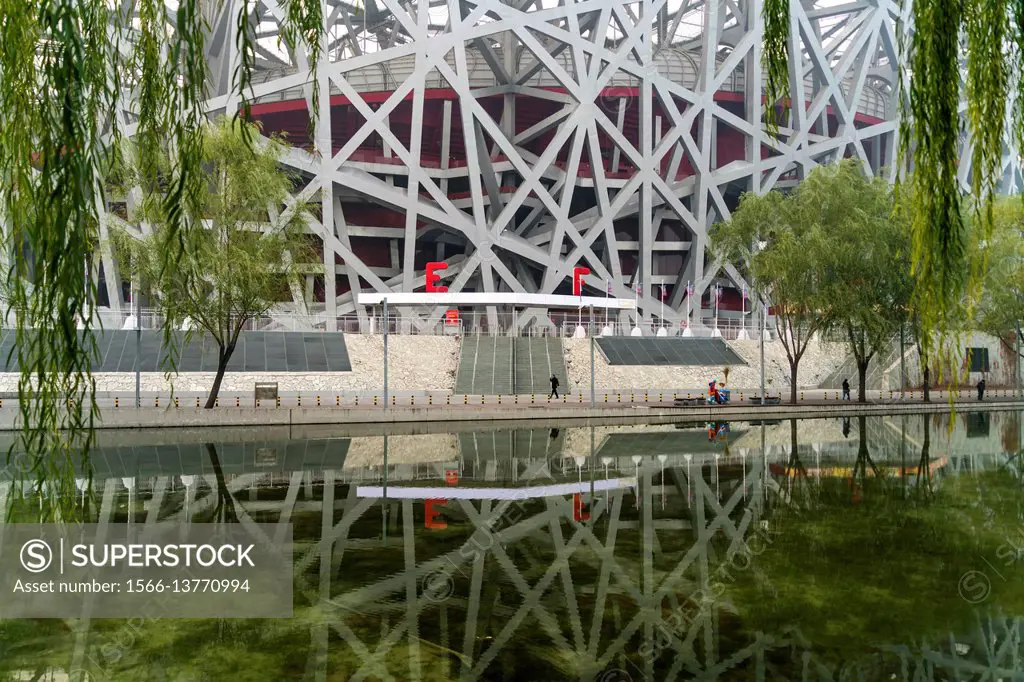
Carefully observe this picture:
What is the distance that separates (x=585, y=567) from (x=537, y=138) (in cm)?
4973

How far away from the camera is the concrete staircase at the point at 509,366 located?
3572 cm

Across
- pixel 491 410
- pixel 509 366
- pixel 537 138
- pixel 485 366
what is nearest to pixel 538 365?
pixel 509 366

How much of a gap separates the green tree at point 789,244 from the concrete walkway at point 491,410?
3153mm

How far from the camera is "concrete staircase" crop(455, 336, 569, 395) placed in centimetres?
3572

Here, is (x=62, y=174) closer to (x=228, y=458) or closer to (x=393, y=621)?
(x=393, y=621)

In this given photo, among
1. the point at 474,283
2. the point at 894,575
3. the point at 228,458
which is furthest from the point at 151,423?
the point at 474,283

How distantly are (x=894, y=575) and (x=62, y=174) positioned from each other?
9.58m

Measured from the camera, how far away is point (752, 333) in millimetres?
45875

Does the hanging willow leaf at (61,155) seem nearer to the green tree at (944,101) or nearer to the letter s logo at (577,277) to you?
the green tree at (944,101)

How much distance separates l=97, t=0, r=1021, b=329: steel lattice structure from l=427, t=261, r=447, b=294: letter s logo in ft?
3.69

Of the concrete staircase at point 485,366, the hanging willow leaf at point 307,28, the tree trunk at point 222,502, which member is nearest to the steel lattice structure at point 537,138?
the concrete staircase at point 485,366

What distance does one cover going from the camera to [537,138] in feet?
186

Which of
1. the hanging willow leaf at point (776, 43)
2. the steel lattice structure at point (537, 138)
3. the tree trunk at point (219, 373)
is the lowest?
the tree trunk at point (219, 373)

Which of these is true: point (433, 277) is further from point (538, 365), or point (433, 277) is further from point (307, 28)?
point (307, 28)
